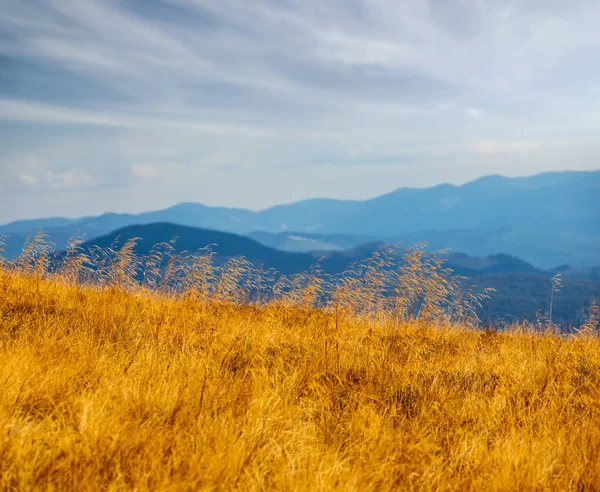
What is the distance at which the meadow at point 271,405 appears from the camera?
8.91 feet

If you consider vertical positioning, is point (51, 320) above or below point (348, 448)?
above

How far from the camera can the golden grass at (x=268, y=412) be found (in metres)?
2.70

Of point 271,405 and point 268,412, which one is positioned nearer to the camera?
point 268,412

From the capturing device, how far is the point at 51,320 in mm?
5387

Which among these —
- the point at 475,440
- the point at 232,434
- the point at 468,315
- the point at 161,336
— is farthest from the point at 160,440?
the point at 468,315

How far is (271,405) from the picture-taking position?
146 inches

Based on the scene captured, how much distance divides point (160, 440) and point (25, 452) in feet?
2.39

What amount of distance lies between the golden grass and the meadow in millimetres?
16

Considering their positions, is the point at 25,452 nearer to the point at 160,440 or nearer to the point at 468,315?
the point at 160,440

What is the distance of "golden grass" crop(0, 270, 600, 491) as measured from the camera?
2.70 metres

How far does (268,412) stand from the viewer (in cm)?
351

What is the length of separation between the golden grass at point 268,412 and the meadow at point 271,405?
0.6 inches

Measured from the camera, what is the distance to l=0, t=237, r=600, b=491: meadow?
2715 mm

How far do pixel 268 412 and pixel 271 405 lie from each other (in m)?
0.20
